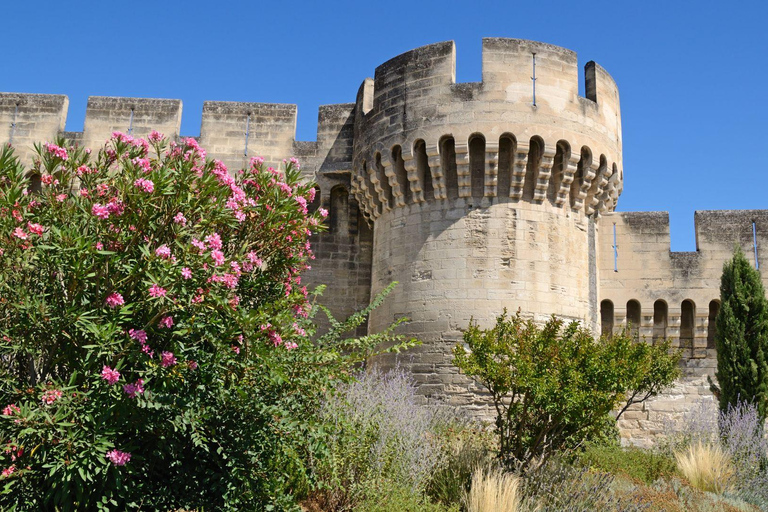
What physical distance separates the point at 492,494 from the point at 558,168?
6.07m

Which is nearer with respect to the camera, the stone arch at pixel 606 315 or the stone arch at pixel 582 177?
the stone arch at pixel 582 177

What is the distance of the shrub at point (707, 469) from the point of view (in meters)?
8.77

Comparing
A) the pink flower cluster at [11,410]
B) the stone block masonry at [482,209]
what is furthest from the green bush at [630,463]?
the pink flower cluster at [11,410]

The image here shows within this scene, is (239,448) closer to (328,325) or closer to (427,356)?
(427,356)

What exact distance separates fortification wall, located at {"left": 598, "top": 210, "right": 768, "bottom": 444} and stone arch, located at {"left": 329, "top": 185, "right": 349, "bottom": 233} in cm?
490

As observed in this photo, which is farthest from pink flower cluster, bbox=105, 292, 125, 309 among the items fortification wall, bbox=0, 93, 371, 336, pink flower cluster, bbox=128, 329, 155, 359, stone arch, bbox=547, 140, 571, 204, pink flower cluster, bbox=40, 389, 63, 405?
fortification wall, bbox=0, 93, 371, 336

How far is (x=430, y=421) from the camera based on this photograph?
9.14 metres

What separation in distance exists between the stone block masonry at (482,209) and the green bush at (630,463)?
5.32 feet

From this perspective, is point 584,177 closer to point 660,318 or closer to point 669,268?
point 669,268

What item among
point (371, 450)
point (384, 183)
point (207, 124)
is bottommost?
point (371, 450)

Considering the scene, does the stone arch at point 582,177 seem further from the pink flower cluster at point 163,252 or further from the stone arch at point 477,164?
the pink flower cluster at point 163,252

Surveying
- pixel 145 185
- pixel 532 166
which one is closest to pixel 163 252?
pixel 145 185

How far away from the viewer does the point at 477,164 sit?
36.0 ft

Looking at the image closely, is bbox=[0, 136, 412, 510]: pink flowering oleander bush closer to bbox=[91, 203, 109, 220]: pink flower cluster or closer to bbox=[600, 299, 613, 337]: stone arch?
bbox=[91, 203, 109, 220]: pink flower cluster
